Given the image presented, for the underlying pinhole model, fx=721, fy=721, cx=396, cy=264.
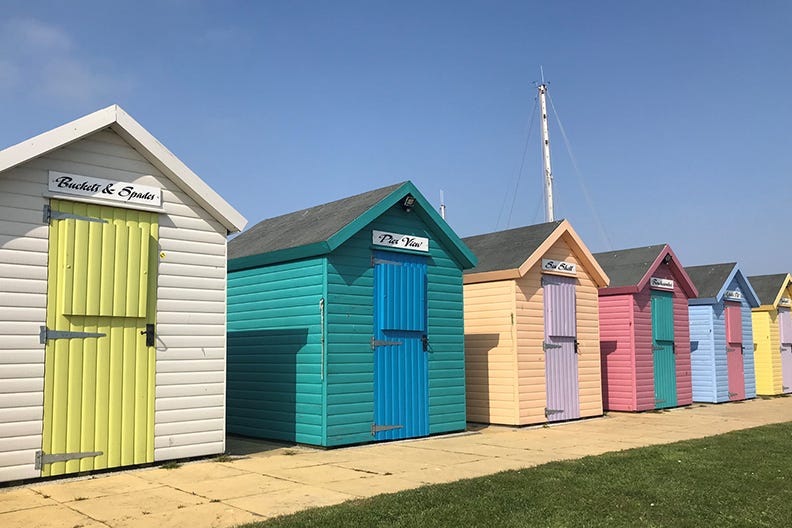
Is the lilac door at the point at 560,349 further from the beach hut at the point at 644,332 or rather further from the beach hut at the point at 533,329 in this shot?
the beach hut at the point at 644,332

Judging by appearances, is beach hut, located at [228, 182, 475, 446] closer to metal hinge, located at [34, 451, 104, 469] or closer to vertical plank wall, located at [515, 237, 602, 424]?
vertical plank wall, located at [515, 237, 602, 424]

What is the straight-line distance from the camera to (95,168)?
9.53 meters

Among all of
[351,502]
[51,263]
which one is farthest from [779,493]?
[51,263]

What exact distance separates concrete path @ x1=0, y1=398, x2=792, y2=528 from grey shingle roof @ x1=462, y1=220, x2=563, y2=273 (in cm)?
356

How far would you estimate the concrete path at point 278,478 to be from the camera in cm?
710

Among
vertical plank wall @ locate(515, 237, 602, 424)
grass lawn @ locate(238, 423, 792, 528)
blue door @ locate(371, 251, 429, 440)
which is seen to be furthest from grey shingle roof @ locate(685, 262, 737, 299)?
blue door @ locate(371, 251, 429, 440)

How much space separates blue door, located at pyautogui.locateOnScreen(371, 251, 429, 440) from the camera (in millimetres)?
12336

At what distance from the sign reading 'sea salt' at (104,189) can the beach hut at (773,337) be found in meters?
21.4

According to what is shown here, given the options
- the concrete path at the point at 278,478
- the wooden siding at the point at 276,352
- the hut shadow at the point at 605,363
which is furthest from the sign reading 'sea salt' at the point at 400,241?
the hut shadow at the point at 605,363

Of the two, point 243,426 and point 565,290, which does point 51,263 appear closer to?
point 243,426

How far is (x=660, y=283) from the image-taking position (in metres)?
19.1

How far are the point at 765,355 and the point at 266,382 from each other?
19.0m

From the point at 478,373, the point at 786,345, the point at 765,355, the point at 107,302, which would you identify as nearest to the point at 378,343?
the point at 478,373

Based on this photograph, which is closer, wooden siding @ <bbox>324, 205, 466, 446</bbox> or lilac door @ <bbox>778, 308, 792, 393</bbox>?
wooden siding @ <bbox>324, 205, 466, 446</bbox>
